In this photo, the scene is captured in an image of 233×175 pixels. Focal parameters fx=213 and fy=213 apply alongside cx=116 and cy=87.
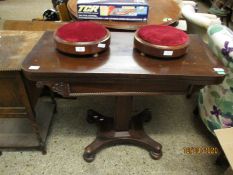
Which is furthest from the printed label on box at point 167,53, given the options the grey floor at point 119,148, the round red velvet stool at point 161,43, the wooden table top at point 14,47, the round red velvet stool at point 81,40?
the grey floor at point 119,148

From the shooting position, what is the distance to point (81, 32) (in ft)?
3.27

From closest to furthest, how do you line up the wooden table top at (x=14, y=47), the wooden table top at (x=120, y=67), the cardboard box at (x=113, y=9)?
the wooden table top at (x=120, y=67)
the wooden table top at (x=14, y=47)
the cardboard box at (x=113, y=9)

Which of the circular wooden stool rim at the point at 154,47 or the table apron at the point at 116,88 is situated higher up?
the circular wooden stool rim at the point at 154,47

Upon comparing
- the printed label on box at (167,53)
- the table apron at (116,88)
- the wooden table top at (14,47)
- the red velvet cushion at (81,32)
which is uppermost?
the red velvet cushion at (81,32)

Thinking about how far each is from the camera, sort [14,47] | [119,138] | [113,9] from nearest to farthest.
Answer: [14,47], [113,9], [119,138]

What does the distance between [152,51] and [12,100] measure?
795 millimetres

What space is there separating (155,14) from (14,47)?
999 mm

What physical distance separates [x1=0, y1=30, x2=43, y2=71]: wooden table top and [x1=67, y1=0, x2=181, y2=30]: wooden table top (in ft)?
1.23

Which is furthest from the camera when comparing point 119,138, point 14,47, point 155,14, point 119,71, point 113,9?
point 155,14

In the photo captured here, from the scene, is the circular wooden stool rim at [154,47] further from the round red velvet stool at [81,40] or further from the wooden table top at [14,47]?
the wooden table top at [14,47]

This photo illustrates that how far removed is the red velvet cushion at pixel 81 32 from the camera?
0.95 metres

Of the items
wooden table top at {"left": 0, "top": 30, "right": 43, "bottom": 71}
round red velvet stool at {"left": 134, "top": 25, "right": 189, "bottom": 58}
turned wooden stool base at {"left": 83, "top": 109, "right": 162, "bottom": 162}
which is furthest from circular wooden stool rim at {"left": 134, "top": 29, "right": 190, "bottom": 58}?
turned wooden stool base at {"left": 83, "top": 109, "right": 162, "bottom": 162}

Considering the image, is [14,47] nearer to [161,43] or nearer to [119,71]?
[119,71]

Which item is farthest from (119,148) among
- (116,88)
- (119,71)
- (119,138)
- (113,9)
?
(113,9)
